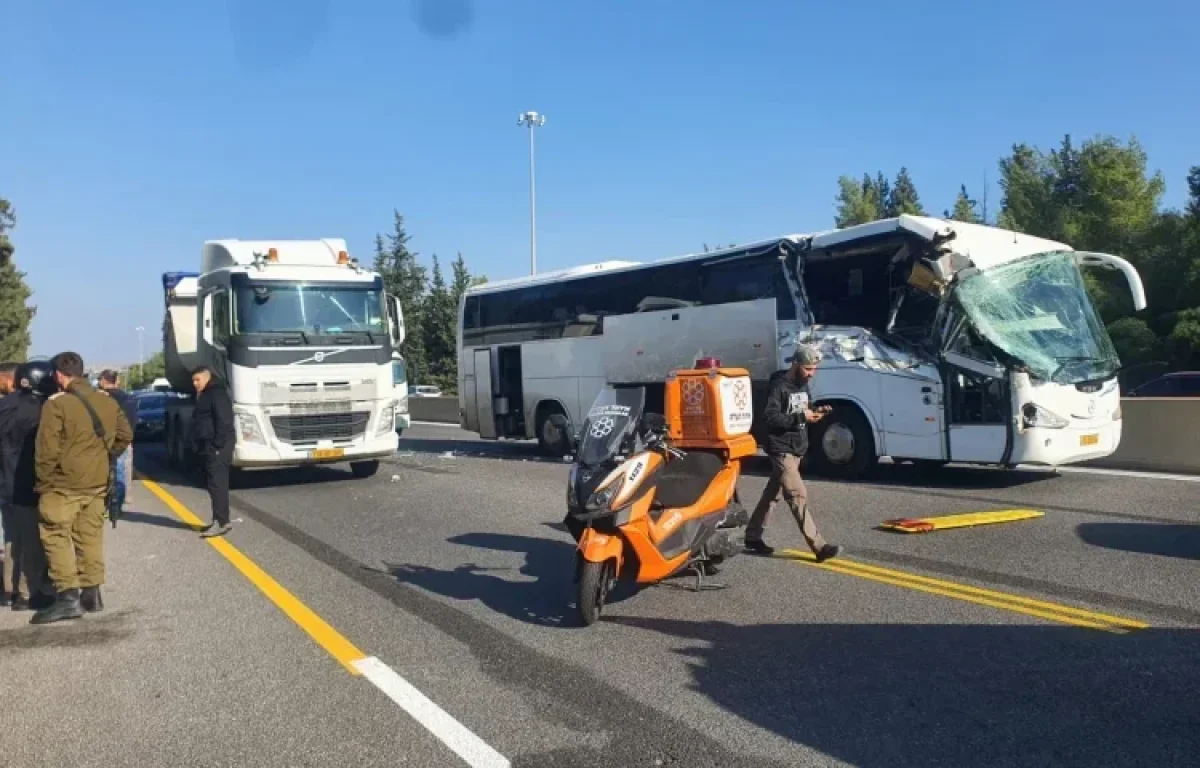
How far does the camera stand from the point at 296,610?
23.2 feet

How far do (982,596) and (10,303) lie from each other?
6193 centimetres

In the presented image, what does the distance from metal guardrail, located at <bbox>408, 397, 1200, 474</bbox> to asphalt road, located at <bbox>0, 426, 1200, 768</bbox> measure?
3935 millimetres

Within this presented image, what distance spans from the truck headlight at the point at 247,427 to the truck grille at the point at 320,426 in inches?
8.8

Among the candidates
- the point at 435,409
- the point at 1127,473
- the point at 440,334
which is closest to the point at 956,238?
the point at 1127,473

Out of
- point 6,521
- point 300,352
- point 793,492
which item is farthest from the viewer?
point 300,352

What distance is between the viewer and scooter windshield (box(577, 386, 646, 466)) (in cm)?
664

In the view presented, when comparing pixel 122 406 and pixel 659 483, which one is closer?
pixel 659 483

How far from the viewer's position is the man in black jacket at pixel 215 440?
416 inches

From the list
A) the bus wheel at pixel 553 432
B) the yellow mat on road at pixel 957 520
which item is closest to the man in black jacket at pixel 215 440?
the yellow mat on road at pixel 957 520

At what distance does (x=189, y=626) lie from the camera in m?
6.73

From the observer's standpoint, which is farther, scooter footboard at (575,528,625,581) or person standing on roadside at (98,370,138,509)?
person standing on roadside at (98,370,138,509)

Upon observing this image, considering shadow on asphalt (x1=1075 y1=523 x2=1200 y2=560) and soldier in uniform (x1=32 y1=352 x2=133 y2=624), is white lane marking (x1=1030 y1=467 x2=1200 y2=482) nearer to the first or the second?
shadow on asphalt (x1=1075 y1=523 x2=1200 y2=560)

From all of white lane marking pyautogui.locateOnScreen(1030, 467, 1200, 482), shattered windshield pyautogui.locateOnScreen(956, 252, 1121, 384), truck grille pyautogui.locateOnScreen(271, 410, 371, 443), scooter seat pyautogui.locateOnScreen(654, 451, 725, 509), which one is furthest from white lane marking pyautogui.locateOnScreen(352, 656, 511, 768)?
white lane marking pyautogui.locateOnScreen(1030, 467, 1200, 482)

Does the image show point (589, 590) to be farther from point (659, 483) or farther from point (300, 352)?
point (300, 352)
